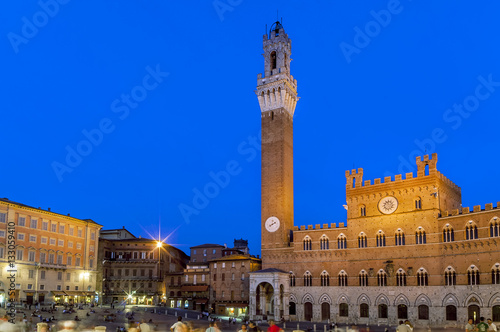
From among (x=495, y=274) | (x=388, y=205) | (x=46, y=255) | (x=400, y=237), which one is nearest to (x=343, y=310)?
(x=400, y=237)

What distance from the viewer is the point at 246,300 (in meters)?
72.8

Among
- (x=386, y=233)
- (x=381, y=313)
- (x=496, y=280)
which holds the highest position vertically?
(x=386, y=233)

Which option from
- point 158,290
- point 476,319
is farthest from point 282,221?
point 158,290

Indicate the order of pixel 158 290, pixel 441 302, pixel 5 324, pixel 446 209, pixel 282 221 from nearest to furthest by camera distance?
pixel 5 324 < pixel 441 302 < pixel 446 209 < pixel 282 221 < pixel 158 290

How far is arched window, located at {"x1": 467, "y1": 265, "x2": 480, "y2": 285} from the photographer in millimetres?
51750

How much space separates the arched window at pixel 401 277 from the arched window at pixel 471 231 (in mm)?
9056

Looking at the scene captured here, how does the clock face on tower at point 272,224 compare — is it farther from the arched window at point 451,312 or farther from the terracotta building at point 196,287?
the arched window at point 451,312

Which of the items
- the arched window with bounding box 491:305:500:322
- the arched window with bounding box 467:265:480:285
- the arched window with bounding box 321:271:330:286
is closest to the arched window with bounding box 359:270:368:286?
the arched window with bounding box 321:271:330:286

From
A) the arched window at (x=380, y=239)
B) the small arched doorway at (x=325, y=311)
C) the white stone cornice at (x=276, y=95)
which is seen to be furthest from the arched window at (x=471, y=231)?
the white stone cornice at (x=276, y=95)

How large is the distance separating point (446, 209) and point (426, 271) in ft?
27.6

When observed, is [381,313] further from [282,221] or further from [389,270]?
[282,221]

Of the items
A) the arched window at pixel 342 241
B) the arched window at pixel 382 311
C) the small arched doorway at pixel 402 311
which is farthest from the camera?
the arched window at pixel 342 241

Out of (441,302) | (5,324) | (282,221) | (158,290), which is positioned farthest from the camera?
(158,290)

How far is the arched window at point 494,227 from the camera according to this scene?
50219 mm
